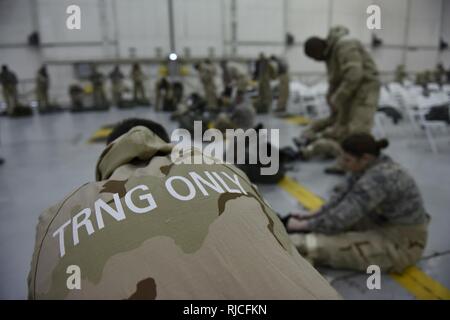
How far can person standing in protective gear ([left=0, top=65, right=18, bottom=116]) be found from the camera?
10625 mm

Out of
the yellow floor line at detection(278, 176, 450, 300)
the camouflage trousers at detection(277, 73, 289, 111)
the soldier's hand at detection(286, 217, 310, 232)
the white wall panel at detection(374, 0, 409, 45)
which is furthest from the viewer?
the white wall panel at detection(374, 0, 409, 45)

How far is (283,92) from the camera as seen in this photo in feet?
32.1

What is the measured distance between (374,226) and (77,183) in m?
3.35

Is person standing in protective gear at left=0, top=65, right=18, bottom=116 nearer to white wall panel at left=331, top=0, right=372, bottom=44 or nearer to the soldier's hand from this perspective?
the soldier's hand

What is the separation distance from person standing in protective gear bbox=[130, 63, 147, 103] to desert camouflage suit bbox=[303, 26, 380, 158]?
29.2 ft

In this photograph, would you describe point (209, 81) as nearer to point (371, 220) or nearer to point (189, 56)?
point (189, 56)

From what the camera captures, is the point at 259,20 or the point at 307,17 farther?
the point at 307,17

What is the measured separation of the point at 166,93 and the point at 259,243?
33.4 feet

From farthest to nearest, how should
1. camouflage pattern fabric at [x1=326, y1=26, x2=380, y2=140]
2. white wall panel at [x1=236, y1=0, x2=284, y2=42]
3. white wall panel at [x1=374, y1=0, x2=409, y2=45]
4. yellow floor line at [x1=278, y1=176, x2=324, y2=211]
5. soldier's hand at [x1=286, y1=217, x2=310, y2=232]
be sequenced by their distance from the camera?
white wall panel at [x1=236, y1=0, x2=284, y2=42], white wall panel at [x1=374, y1=0, x2=409, y2=45], camouflage pattern fabric at [x1=326, y1=26, x2=380, y2=140], yellow floor line at [x1=278, y1=176, x2=324, y2=211], soldier's hand at [x1=286, y1=217, x2=310, y2=232]

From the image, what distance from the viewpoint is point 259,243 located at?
2.97ft

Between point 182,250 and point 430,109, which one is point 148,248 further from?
point 430,109

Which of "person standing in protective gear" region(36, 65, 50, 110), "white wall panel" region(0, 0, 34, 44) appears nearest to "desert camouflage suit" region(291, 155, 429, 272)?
"person standing in protective gear" region(36, 65, 50, 110)

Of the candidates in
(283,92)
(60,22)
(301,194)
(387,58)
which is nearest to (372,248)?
(301,194)
